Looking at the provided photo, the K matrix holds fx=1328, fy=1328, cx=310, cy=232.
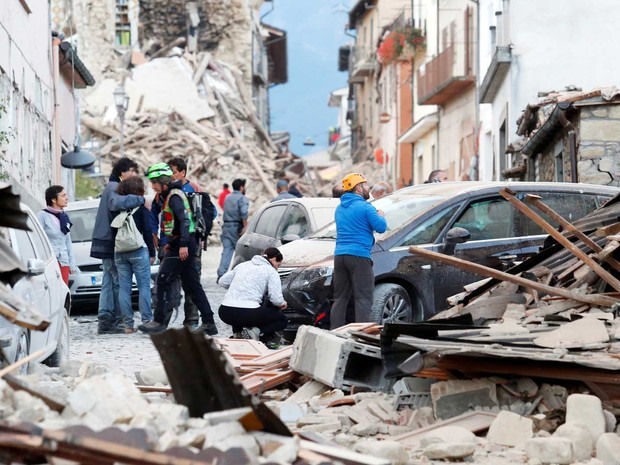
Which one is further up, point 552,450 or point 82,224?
point 82,224

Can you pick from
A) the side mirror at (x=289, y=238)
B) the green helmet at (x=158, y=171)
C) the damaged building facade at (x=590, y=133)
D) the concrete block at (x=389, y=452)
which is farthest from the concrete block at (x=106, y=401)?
the damaged building facade at (x=590, y=133)

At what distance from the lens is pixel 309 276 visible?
13320 mm

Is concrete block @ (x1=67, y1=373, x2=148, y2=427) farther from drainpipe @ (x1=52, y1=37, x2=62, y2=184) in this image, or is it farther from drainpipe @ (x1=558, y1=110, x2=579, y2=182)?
drainpipe @ (x1=52, y1=37, x2=62, y2=184)

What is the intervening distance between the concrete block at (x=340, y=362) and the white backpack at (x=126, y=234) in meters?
5.35

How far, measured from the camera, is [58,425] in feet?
18.1

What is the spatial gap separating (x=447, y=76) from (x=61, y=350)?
1035 inches

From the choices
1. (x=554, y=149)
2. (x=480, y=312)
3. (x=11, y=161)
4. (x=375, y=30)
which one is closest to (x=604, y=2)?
(x=554, y=149)

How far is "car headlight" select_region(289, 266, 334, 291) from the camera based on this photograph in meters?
13.3

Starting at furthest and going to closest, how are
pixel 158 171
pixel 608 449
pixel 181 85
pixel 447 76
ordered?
pixel 181 85 < pixel 447 76 < pixel 158 171 < pixel 608 449

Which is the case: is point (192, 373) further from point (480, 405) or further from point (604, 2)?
point (604, 2)

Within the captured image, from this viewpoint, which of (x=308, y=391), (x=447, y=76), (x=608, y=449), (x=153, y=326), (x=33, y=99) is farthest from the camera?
(x=447, y=76)

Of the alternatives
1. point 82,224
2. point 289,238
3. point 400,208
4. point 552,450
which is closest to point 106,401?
point 552,450

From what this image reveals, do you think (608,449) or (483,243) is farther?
(483,243)

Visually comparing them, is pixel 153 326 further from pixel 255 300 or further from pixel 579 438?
pixel 579 438
